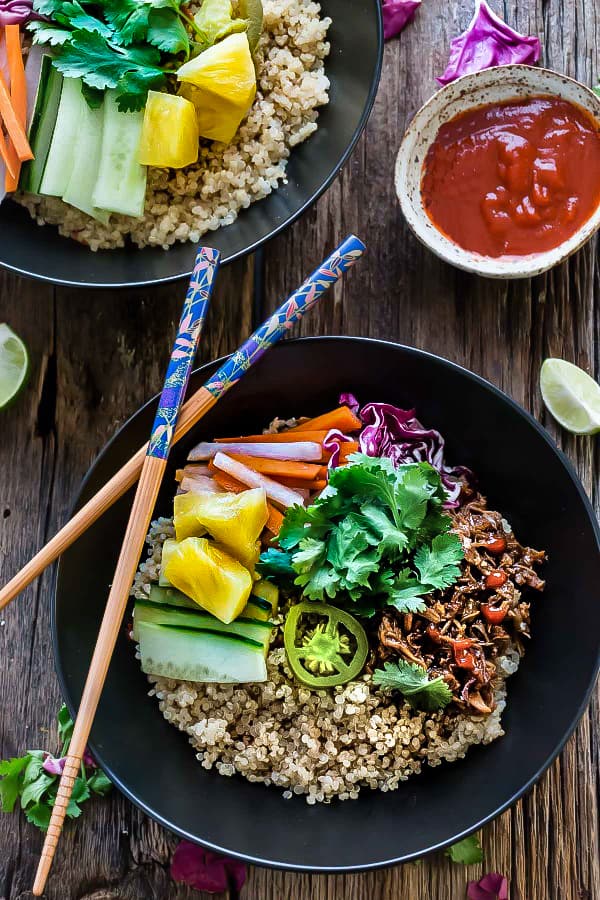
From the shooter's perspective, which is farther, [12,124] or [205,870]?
[205,870]

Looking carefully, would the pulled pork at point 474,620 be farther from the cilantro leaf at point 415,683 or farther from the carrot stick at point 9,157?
the carrot stick at point 9,157

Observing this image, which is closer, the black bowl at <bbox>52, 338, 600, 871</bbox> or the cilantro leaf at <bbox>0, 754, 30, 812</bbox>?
the black bowl at <bbox>52, 338, 600, 871</bbox>

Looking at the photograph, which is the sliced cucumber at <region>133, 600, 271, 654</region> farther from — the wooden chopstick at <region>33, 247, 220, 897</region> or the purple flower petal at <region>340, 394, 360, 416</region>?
the purple flower petal at <region>340, 394, 360, 416</region>

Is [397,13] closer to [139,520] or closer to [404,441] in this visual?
[404,441]

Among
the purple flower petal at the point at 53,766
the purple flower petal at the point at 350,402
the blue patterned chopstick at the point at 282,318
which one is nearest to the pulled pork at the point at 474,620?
the purple flower petal at the point at 350,402

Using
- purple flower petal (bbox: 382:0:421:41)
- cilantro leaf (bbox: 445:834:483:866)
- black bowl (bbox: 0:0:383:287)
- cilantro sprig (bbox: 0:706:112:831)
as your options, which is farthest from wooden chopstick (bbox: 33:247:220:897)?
cilantro leaf (bbox: 445:834:483:866)

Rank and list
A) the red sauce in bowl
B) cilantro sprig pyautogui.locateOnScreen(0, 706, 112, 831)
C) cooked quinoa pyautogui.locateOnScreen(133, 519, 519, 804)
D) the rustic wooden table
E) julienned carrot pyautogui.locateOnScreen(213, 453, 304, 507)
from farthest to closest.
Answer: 1. the rustic wooden table
2. cilantro sprig pyautogui.locateOnScreen(0, 706, 112, 831)
3. the red sauce in bowl
4. julienned carrot pyautogui.locateOnScreen(213, 453, 304, 507)
5. cooked quinoa pyautogui.locateOnScreen(133, 519, 519, 804)

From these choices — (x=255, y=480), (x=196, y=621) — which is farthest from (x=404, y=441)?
(x=196, y=621)

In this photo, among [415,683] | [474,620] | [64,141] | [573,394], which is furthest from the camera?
[573,394]
